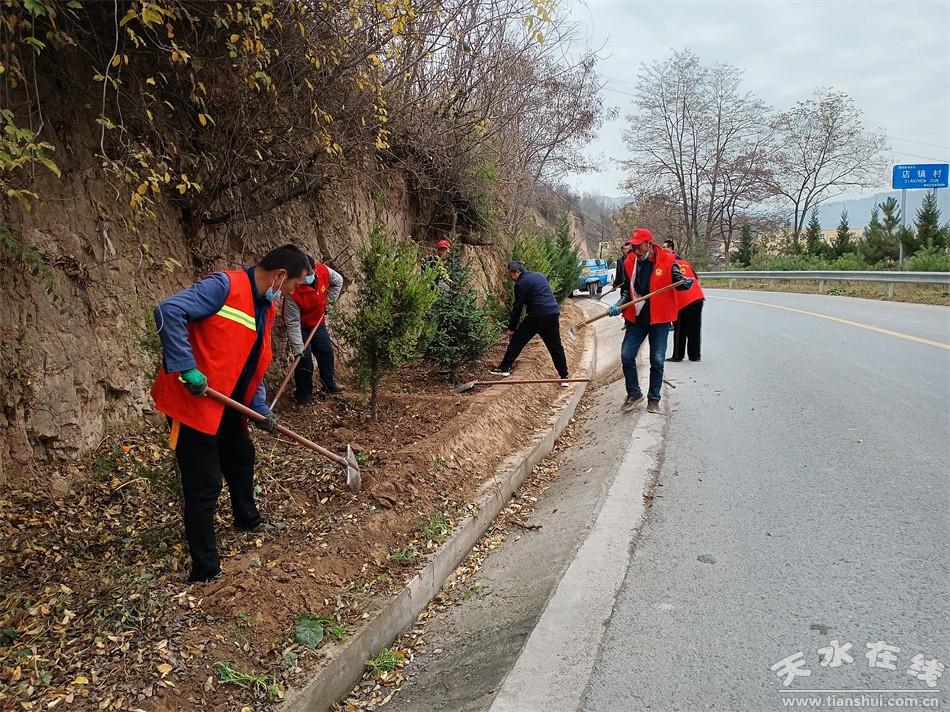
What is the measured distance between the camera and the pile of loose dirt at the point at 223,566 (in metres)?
2.58

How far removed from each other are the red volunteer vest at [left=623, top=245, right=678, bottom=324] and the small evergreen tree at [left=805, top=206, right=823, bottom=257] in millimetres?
24902

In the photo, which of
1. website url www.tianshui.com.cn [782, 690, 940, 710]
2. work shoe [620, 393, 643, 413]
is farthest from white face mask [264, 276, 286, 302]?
work shoe [620, 393, 643, 413]

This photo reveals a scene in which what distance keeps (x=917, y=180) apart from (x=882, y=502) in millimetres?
18062

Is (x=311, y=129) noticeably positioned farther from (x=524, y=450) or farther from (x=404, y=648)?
(x=404, y=648)

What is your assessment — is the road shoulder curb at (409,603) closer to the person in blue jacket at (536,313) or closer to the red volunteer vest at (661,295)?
the red volunteer vest at (661,295)

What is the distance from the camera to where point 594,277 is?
959 inches

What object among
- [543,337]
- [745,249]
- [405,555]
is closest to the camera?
[405,555]

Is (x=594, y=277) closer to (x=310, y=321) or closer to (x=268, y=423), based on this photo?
(x=310, y=321)

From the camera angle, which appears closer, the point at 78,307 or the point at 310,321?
the point at 78,307

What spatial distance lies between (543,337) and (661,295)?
1.95 m

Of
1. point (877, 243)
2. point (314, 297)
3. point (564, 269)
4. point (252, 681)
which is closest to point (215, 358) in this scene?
point (252, 681)

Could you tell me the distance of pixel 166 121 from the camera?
480 centimetres

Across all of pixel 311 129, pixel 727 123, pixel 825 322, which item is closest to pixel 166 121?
pixel 311 129

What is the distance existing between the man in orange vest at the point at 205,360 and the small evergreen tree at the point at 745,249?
3316 centimetres
